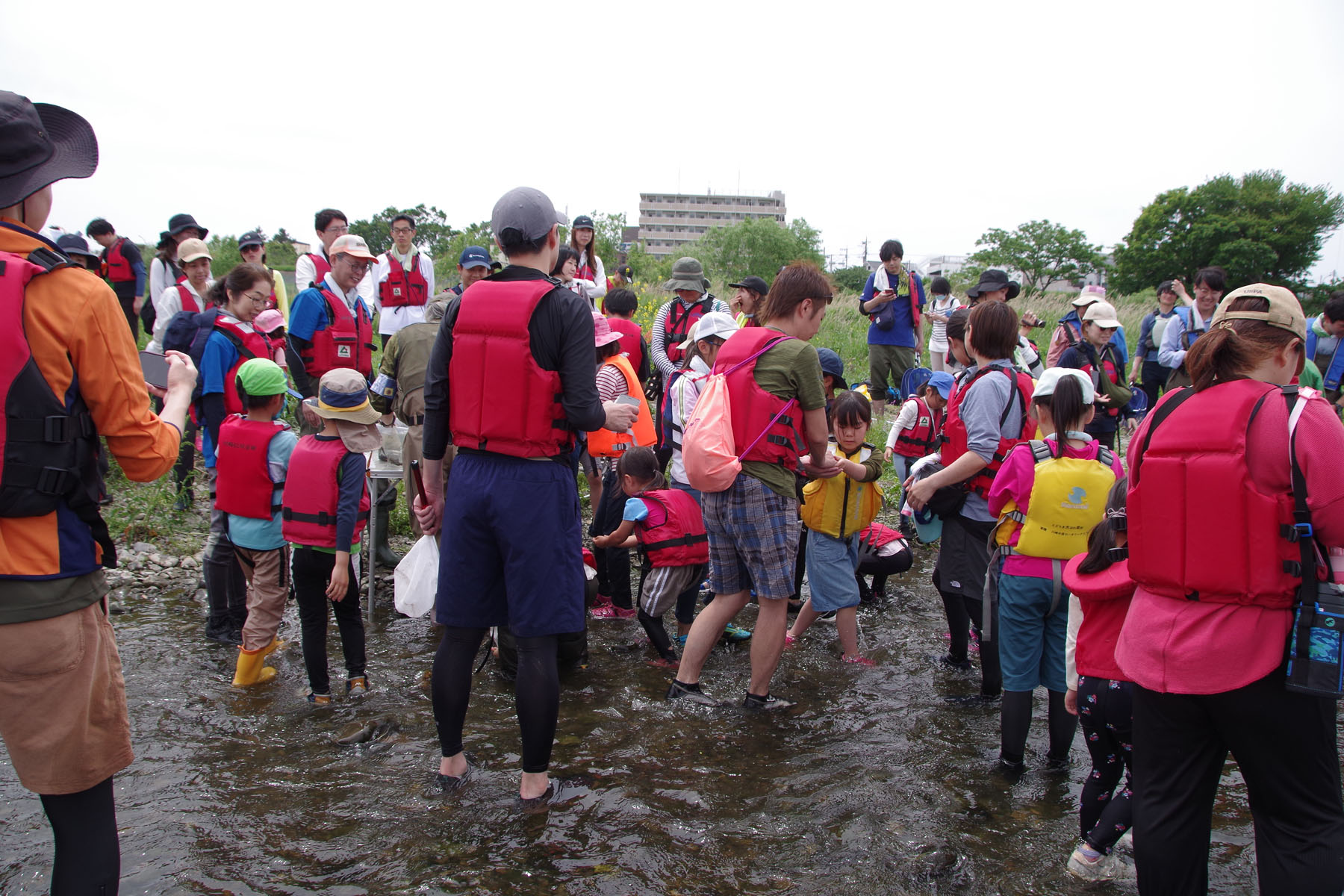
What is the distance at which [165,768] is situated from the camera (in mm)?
3625

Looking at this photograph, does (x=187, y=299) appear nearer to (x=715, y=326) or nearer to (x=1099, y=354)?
(x=715, y=326)

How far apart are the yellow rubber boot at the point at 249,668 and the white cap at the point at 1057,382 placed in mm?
4208

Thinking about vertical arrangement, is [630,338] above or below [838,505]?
above

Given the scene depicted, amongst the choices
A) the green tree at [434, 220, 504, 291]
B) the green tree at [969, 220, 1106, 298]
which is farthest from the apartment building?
the green tree at [434, 220, 504, 291]

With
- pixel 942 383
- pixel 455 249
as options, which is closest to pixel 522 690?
pixel 942 383

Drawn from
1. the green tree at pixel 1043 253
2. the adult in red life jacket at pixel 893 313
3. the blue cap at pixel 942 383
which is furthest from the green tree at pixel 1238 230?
the blue cap at pixel 942 383

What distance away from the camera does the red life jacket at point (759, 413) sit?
4059 millimetres

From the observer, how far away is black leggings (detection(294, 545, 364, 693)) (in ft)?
13.9

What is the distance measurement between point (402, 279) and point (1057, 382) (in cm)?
666

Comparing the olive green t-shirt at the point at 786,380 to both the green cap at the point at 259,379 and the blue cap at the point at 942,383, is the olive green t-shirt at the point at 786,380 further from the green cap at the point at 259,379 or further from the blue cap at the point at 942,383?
the green cap at the point at 259,379

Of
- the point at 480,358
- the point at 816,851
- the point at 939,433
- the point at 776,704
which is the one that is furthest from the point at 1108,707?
the point at 939,433

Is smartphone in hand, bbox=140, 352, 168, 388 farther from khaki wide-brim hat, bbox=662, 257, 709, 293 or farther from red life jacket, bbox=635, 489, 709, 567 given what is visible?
khaki wide-brim hat, bbox=662, 257, 709, 293

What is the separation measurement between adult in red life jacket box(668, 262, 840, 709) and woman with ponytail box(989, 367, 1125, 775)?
0.96 meters

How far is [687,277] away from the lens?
26.6 ft
